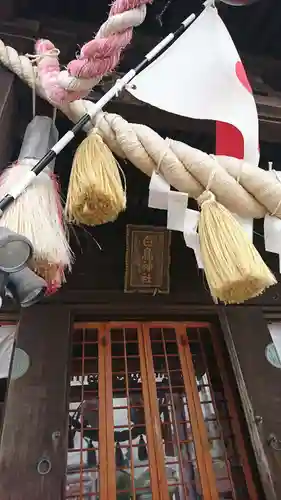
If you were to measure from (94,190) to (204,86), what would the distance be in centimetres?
90

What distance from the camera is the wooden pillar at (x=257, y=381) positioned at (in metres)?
2.08

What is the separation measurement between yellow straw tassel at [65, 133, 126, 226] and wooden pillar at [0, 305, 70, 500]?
1038 mm

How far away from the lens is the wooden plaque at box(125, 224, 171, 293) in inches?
109

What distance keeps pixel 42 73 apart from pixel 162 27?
5.91 feet

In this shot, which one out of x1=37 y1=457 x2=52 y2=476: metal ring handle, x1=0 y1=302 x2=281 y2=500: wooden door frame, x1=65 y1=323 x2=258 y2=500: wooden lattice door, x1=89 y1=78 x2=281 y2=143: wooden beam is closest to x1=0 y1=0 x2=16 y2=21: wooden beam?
x1=89 y1=78 x2=281 y2=143: wooden beam

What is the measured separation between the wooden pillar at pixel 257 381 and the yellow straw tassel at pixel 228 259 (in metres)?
1.14

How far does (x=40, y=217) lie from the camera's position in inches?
56.4

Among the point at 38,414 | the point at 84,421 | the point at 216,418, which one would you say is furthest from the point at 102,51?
the point at 216,418

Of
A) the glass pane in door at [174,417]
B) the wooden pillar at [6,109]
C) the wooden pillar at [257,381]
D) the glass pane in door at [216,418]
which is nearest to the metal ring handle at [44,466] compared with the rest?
the glass pane in door at [174,417]

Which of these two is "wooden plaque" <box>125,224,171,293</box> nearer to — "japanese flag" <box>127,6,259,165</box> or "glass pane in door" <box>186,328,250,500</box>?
"glass pane in door" <box>186,328,250,500</box>

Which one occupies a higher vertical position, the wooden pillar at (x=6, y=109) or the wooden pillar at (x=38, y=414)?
the wooden pillar at (x=6, y=109)

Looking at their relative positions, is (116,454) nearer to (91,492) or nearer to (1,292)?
(91,492)

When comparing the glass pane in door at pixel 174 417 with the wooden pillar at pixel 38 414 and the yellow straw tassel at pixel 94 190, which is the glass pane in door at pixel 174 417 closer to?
the wooden pillar at pixel 38 414

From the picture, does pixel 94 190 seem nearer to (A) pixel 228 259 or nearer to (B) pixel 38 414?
(A) pixel 228 259
